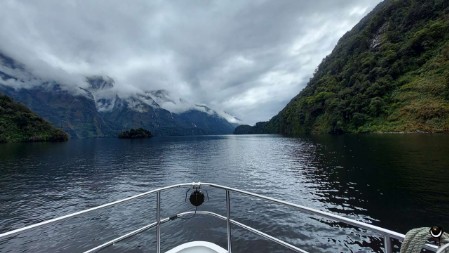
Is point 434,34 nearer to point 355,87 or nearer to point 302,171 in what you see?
point 355,87

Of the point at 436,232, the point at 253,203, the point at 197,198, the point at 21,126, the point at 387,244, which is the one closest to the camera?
the point at 436,232

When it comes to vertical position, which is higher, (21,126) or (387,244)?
(21,126)

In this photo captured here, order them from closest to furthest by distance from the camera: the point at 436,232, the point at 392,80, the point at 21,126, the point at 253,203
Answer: the point at 436,232, the point at 253,203, the point at 392,80, the point at 21,126

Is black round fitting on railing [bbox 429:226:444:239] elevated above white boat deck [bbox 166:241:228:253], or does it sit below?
above

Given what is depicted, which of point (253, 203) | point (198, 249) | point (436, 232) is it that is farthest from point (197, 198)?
point (253, 203)

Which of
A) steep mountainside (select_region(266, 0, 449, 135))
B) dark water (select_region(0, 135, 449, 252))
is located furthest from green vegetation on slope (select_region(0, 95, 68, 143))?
steep mountainside (select_region(266, 0, 449, 135))

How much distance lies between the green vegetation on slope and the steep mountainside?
159079 millimetres

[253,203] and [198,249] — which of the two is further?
[253,203]

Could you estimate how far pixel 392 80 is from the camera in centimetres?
11762

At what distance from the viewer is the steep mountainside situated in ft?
297

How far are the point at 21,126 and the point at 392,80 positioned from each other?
202m

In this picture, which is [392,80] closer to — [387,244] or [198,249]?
[198,249]

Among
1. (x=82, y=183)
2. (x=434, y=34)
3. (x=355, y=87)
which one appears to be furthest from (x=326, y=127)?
(x=82, y=183)

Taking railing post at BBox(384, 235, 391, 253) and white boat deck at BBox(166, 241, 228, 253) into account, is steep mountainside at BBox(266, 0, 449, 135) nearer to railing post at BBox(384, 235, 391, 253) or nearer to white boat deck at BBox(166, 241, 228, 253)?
white boat deck at BBox(166, 241, 228, 253)
